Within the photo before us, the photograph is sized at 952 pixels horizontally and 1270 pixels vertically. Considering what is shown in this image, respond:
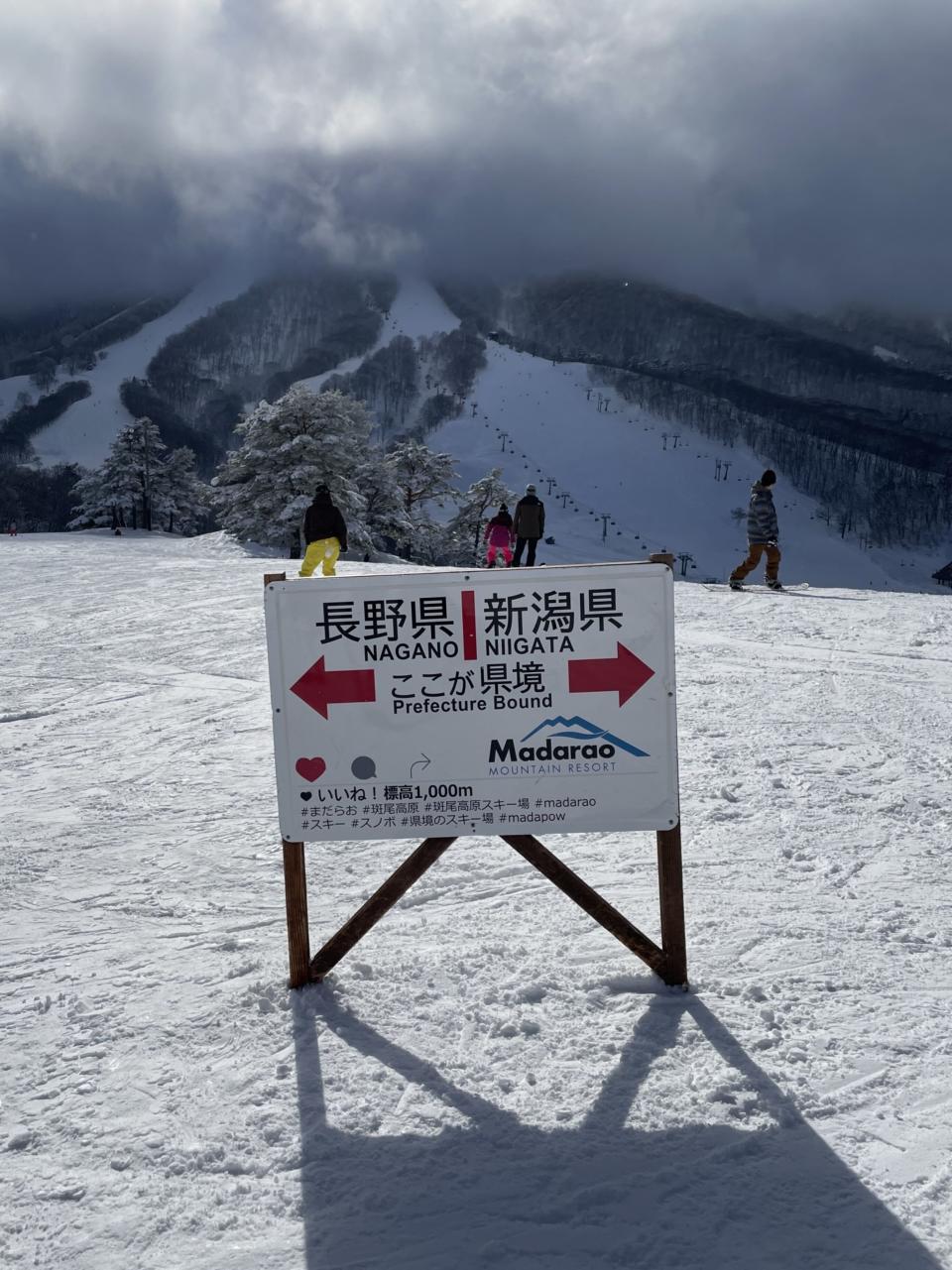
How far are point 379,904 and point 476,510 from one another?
44.5 metres

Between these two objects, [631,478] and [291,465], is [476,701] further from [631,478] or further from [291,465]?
[631,478]

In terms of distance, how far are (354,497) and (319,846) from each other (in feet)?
92.4

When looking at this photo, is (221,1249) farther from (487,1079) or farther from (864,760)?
(864,760)

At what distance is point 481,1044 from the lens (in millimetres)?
2939

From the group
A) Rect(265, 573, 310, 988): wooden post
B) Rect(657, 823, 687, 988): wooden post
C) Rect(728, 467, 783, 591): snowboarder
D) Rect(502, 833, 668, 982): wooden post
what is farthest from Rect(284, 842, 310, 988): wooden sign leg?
Rect(728, 467, 783, 591): snowboarder

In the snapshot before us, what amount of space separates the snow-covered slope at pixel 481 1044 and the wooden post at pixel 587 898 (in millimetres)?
152

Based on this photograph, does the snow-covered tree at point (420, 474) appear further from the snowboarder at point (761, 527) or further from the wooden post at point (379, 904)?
the wooden post at point (379, 904)

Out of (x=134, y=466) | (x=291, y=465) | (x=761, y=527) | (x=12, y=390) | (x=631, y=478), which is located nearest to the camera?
(x=761, y=527)

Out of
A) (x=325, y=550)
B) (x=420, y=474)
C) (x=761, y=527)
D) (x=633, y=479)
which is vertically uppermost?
(x=633, y=479)

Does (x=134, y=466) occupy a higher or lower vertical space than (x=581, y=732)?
higher

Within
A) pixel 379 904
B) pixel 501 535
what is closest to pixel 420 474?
pixel 501 535

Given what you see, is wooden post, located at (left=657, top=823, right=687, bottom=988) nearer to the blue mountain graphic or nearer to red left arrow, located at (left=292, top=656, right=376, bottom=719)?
the blue mountain graphic

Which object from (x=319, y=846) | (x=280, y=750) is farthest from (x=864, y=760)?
(x=280, y=750)

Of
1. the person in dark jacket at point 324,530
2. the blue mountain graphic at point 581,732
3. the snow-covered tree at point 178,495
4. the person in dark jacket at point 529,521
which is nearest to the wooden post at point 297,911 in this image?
the blue mountain graphic at point 581,732
